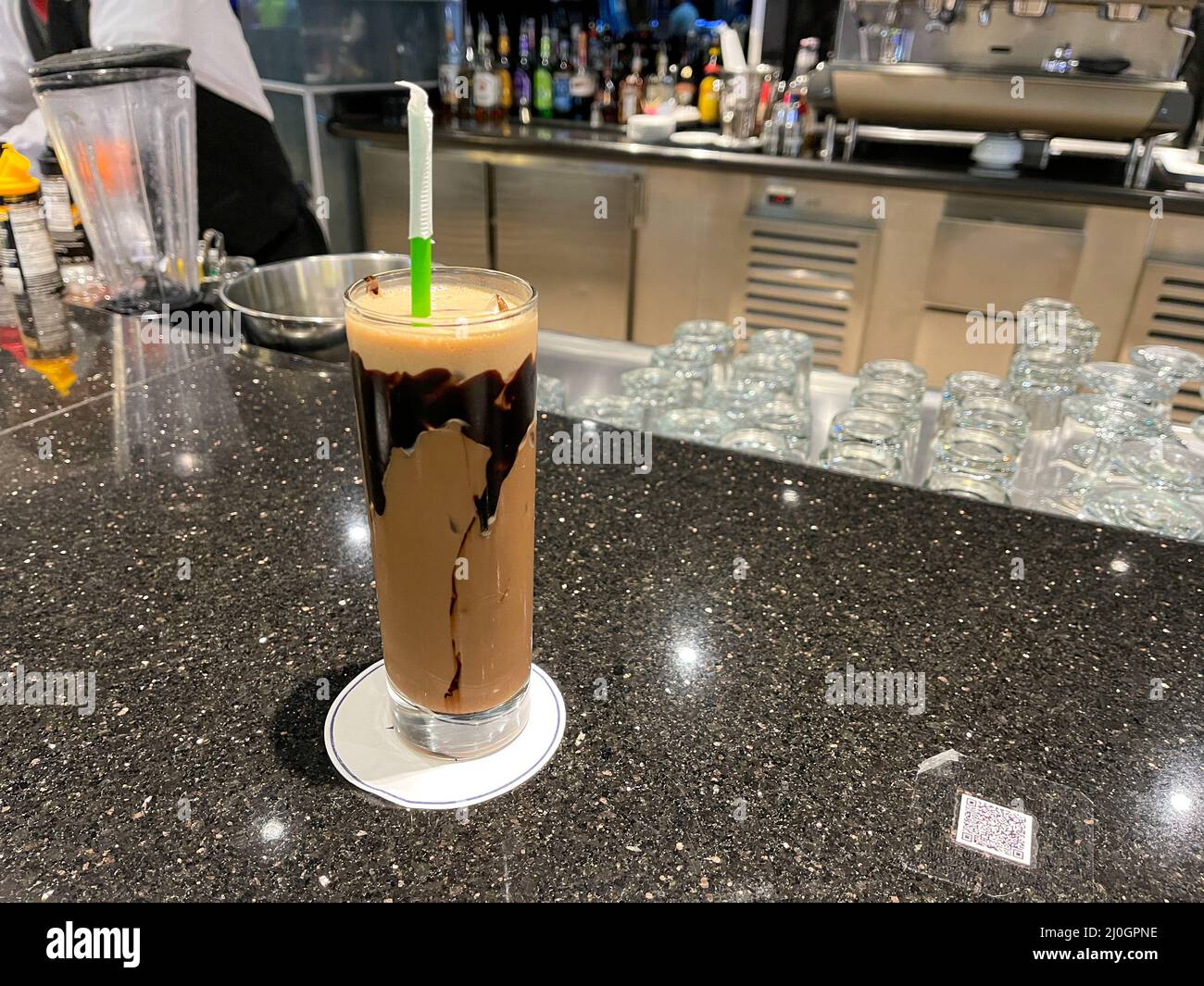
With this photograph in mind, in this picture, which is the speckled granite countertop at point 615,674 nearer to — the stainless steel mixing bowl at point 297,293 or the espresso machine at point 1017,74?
the stainless steel mixing bowl at point 297,293

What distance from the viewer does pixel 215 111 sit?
6.75 feet

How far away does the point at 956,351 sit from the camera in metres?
3.03

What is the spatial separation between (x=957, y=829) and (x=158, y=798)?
0.49 meters

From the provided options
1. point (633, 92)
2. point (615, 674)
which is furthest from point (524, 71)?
point (615, 674)

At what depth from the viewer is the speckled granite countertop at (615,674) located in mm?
510

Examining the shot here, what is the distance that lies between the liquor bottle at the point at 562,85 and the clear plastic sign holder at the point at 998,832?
12.6ft

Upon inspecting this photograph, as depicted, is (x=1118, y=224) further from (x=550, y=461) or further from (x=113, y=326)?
(x=113, y=326)

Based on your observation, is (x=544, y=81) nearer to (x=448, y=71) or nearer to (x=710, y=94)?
(x=448, y=71)

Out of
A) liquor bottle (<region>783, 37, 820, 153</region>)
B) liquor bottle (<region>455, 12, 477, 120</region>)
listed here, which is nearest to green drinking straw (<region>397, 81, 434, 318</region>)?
liquor bottle (<region>783, 37, 820, 153</region>)

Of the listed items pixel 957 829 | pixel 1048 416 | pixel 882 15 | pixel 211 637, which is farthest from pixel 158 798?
pixel 882 15

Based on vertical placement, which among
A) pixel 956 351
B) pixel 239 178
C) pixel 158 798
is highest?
pixel 239 178

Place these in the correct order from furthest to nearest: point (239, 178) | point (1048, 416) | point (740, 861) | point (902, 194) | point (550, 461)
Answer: point (902, 194), point (239, 178), point (1048, 416), point (550, 461), point (740, 861)

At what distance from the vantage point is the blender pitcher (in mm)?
1319

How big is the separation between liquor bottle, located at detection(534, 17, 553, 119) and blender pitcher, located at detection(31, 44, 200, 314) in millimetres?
2785
